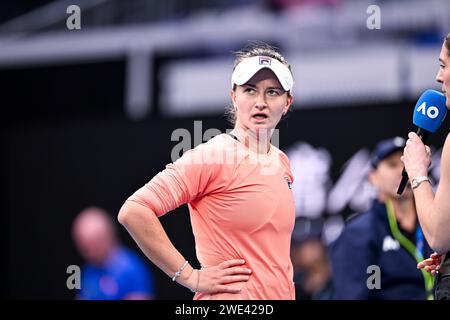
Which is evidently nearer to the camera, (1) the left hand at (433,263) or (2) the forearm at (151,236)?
(2) the forearm at (151,236)

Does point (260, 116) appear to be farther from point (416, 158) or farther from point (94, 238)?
point (94, 238)

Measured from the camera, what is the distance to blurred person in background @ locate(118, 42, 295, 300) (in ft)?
10.9

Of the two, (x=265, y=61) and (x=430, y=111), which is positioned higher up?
(x=265, y=61)

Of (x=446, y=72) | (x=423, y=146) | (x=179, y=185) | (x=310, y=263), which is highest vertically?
(x=446, y=72)

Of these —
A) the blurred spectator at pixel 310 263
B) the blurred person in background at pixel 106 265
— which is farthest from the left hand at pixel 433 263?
the blurred person in background at pixel 106 265

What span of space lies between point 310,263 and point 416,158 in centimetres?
273

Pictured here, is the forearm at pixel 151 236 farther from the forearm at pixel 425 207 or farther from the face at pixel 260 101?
the forearm at pixel 425 207

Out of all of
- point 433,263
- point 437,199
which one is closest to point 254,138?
point 437,199

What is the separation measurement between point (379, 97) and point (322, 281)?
1.64 meters

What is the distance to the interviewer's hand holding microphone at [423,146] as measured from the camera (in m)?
3.37

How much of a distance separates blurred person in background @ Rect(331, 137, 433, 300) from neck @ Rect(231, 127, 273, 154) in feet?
4.97

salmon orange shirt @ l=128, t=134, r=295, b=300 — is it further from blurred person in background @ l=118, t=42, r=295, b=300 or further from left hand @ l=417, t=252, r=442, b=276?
left hand @ l=417, t=252, r=442, b=276

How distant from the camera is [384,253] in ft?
16.3
